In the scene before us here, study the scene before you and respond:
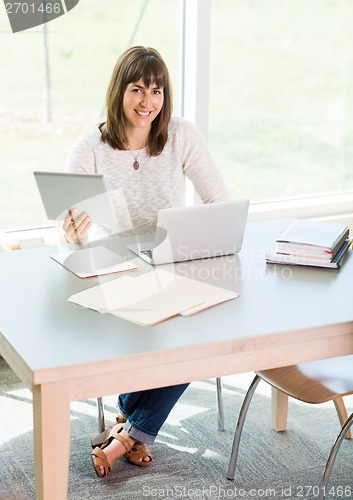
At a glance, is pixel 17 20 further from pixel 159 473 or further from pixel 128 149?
pixel 159 473

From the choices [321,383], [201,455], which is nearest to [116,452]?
[201,455]

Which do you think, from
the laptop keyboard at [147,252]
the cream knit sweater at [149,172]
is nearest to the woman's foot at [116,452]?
the laptop keyboard at [147,252]

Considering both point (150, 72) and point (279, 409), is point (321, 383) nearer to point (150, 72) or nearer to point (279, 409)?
point (279, 409)

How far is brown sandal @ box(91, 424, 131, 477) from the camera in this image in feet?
8.43

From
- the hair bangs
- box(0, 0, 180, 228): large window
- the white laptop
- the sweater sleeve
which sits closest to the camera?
the white laptop

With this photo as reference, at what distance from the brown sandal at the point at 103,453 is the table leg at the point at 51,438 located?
66 cm

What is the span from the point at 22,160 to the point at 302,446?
175 cm

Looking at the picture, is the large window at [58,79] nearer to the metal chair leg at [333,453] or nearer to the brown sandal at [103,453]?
the brown sandal at [103,453]

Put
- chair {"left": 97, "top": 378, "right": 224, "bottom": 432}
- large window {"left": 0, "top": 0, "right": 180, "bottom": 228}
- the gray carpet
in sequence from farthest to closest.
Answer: large window {"left": 0, "top": 0, "right": 180, "bottom": 228} → chair {"left": 97, "top": 378, "right": 224, "bottom": 432} → the gray carpet

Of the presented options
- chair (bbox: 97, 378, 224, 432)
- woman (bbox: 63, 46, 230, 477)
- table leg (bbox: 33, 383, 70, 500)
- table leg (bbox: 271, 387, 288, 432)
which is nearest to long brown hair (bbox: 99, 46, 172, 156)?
woman (bbox: 63, 46, 230, 477)

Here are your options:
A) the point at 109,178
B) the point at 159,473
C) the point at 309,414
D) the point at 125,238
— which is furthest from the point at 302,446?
the point at 109,178

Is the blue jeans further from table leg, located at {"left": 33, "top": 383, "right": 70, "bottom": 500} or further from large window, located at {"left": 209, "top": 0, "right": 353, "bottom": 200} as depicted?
large window, located at {"left": 209, "top": 0, "right": 353, "bottom": 200}

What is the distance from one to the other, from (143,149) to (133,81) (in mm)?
242

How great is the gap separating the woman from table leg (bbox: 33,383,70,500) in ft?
3.87
